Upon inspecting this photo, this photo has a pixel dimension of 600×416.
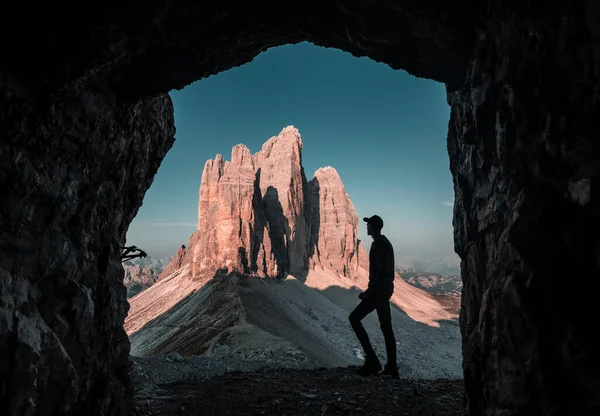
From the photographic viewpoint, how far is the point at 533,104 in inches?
148

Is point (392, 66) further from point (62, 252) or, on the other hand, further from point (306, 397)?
point (306, 397)

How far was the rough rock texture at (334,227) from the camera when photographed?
102375mm

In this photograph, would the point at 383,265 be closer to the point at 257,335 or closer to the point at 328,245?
the point at 257,335

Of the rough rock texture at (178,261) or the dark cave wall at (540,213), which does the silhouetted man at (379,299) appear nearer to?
the dark cave wall at (540,213)

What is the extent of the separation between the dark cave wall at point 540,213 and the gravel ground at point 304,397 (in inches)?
113

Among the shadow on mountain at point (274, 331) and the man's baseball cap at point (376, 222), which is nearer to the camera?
the man's baseball cap at point (376, 222)

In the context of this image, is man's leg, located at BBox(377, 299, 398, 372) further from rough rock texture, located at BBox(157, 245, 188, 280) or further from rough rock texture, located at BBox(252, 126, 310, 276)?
rough rock texture, located at BBox(157, 245, 188, 280)

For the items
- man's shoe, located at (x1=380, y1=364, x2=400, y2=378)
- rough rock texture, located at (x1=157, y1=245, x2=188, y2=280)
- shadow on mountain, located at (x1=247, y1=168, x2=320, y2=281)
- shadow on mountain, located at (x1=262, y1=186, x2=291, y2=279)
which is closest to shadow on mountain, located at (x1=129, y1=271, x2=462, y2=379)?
shadow on mountain, located at (x1=247, y1=168, x2=320, y2=281)

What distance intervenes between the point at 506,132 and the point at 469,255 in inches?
98.3

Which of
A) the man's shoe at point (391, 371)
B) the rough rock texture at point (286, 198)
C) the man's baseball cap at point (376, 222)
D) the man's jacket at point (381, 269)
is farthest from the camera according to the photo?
the rough rock texture at point (286, 198)

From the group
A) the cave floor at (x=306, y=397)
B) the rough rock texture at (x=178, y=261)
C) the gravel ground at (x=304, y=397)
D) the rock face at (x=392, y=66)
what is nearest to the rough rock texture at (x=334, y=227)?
the rough rock texture at (x=178, y=261)

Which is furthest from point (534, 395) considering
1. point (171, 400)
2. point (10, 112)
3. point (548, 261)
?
point (171, 400)

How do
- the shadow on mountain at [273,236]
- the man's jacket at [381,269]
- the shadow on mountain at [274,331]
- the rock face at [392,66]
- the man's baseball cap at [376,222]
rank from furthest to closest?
the shadow on mountain at [273,236] → the shadow on mountain at [274,331] → the man's baseball cap at [376,222] → the man's jacket at [381,269] → the rock face at [392,66]

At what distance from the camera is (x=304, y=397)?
7793 millimetres
